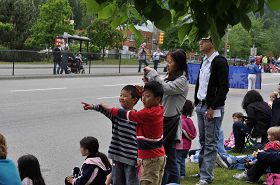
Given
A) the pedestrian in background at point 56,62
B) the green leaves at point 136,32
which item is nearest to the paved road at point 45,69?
the pedestrian in background at point 56,62

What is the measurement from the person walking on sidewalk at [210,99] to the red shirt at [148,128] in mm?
1344

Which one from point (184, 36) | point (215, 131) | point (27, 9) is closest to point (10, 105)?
point (215, 131)

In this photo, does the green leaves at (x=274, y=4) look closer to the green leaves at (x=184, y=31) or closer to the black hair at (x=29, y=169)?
the green leaves at (x=184, y=31)

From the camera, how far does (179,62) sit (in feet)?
19.0

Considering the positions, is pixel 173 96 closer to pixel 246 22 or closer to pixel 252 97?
pixel 246 22

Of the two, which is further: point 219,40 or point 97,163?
point 97,163

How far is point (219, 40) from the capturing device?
110 inches

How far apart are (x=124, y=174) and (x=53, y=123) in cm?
657

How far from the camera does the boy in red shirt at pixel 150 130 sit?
5012 millimetres

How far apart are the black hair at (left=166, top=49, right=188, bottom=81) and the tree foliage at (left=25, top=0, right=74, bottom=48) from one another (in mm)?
42298

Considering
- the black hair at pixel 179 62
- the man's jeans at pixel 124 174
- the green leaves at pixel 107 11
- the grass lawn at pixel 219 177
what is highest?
the green leaves at pixel 107 11

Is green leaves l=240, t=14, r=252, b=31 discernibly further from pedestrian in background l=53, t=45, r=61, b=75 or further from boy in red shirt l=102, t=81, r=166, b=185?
pedestrian in background l=53, t=45, r=61, b=75

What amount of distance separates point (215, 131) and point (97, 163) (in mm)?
1788

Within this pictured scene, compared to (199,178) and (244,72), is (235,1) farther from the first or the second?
(244,72)
